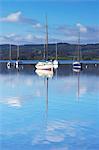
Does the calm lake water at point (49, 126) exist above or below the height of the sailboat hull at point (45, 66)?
above

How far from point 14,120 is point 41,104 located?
3.80m

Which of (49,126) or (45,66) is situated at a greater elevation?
(49,126)

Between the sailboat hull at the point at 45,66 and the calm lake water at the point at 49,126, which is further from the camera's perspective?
the sailboat hull at the point at 45,66

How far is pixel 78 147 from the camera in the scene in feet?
23.6

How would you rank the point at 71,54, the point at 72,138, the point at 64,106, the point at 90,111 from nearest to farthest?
the point at 72,138
the point at 90,111
the point at 64,106
the point at 71,54

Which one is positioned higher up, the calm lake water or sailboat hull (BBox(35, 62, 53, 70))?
the calm lake water

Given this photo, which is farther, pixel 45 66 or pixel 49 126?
pixel 45 66

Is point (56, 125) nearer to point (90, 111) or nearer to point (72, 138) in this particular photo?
point (72, 138)

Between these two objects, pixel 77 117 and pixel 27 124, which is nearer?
pixel 27 124

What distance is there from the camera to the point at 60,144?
7426mm

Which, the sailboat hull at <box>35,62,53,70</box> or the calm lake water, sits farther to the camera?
the sailboat hull at <box>35,62,53,70</box>

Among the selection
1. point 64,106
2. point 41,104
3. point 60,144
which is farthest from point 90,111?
point 60,144

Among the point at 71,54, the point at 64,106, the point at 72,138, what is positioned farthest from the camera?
the point at 71,54

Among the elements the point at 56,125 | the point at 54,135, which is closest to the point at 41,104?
the point at 56,125
